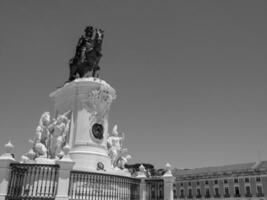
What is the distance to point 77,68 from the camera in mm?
20734

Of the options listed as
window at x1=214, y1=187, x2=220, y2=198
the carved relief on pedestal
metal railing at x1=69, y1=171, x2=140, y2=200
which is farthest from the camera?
window at x1=214, y1=187, x2=220, y2=198

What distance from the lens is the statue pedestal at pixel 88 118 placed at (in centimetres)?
1700

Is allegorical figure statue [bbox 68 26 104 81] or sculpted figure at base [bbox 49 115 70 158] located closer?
sculpted figure at base [bbox 49 115 70 158]

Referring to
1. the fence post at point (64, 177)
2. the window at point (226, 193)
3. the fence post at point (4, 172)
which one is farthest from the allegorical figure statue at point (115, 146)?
the window at point (226, 193)

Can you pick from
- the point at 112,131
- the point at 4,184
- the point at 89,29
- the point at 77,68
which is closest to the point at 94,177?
the point at 4,184

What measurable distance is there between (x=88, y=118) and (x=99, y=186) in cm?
540

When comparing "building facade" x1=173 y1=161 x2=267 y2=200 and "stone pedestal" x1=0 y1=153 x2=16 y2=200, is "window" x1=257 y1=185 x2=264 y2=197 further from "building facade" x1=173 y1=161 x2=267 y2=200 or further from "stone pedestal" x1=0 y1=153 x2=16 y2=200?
"stone pedestal" x1=0 y1=153 x2=16 y2=200

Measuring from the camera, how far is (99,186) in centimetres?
1363

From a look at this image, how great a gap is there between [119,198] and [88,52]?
10.6 meters

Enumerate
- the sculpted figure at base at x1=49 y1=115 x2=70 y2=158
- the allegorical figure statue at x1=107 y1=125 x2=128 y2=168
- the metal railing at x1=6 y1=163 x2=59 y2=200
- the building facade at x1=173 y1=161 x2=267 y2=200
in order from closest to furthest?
1. the metal railing at x1=6 y1=163 x2=59 y2=200
2. the sculpted figure at base at x1=49 y1=115 x2=70 y2=158
3. the allegorical figure statue at x1=107 y1=125 x2=128 y2=168
4. the building facade at x1=173 y1=161 x2=267 y2=200

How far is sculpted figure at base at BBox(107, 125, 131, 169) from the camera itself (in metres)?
19.1

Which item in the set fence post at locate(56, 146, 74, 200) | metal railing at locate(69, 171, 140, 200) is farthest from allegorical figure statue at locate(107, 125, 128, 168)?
fence post at locate(56, 146, 74, 200)

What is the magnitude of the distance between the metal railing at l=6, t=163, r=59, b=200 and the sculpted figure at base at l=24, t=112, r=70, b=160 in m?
3.98

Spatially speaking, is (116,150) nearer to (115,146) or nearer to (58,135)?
(115,146)
